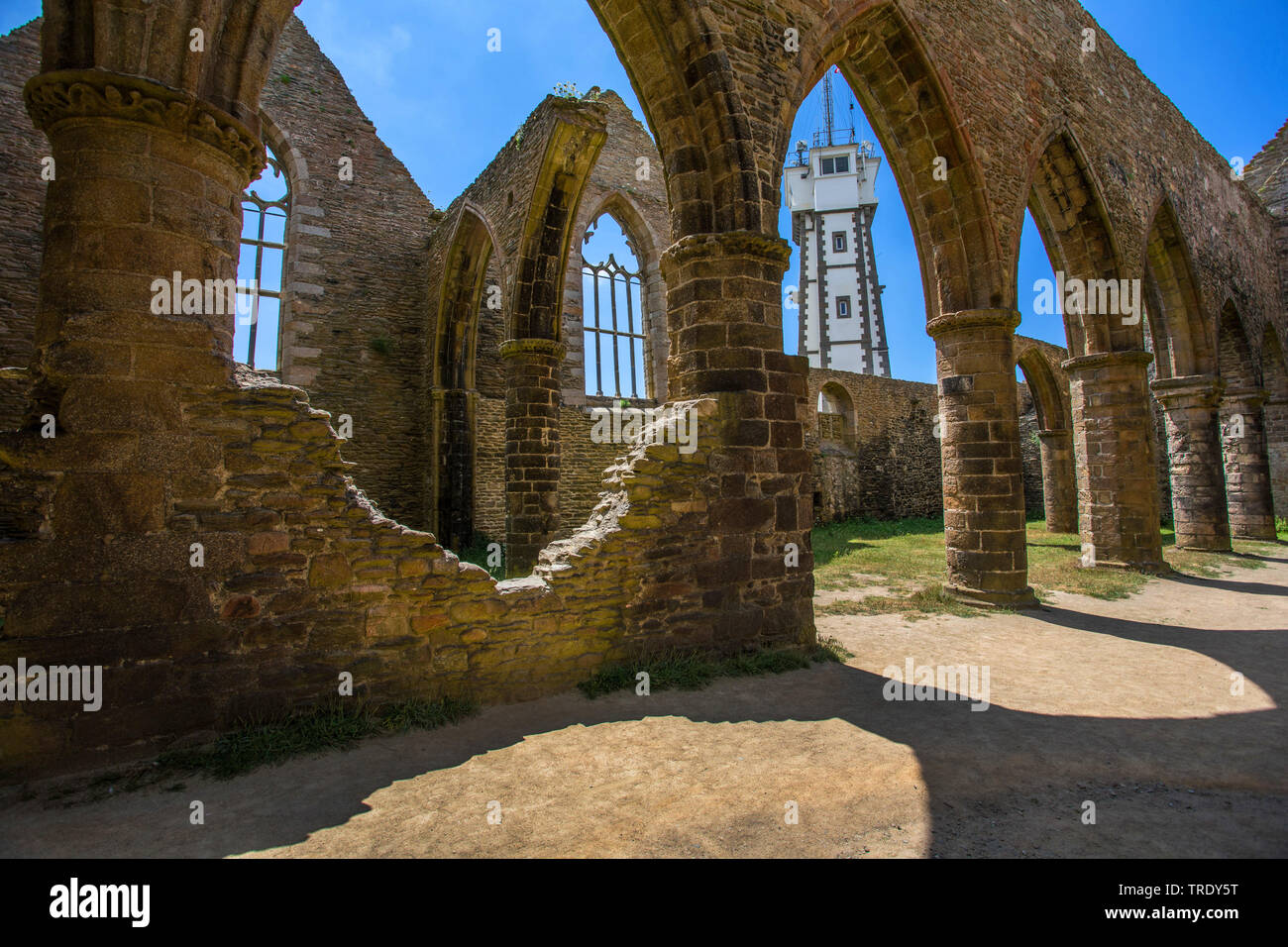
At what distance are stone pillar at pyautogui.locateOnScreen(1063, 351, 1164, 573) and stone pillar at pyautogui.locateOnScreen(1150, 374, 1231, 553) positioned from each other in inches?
129

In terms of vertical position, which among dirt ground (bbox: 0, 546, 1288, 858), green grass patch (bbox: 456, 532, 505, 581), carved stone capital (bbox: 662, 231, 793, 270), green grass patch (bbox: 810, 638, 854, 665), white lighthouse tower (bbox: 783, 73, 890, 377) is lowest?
dirt ground (bbox: 0, 546, 1288, 858)

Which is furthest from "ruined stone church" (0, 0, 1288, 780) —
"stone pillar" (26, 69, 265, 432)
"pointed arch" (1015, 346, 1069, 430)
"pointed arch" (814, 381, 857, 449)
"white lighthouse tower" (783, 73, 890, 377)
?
"white lighthouse tower" (783, 73, 890, 377)

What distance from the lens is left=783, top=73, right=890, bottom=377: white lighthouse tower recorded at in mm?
38031

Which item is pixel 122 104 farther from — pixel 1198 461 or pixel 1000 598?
pixel 1198 461

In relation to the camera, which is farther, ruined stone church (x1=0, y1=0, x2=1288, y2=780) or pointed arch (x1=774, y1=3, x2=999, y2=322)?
pointed arch (x1=774, y1=3, x2=999, y2=322)

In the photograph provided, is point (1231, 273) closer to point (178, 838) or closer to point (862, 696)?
point (862, 696)

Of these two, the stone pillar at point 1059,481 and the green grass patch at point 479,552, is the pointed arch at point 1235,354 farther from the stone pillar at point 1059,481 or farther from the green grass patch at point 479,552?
the green grass patch at point 479,552

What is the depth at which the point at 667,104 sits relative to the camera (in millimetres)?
4934

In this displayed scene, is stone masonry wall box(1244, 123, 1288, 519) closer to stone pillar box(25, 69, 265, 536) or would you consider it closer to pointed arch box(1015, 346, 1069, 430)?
pointed arch box(1015, 346, 1069, 430)

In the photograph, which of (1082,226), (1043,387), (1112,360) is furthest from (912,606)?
(1043,387)

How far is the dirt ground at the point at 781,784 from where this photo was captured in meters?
2.23

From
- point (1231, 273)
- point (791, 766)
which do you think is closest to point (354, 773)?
point (791, 766)

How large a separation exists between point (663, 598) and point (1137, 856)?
2828 millimetres

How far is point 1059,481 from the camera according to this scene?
15.3 meters
